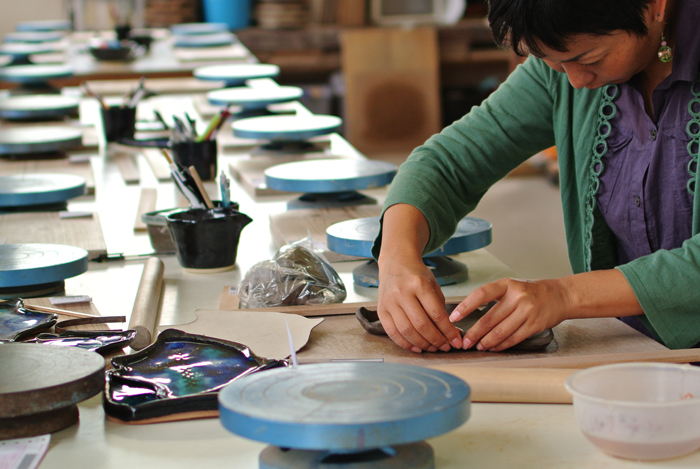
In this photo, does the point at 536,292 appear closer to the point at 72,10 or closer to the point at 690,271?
the point at 690,271

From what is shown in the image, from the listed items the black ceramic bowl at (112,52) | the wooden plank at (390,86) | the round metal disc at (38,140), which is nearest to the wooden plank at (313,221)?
the round metal disc at (38,140)

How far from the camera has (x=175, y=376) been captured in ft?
3.23

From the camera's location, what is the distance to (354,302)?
132cm

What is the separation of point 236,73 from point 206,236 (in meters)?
1.97

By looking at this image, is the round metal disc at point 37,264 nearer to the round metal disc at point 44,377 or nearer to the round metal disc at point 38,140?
the round metal disc at point 44,377

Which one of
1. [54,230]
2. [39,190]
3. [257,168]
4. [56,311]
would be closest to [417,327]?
[56,311]

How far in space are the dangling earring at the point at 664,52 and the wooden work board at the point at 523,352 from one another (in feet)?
1.37

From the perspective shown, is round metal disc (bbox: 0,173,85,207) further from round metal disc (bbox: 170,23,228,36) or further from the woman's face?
round metal disc (bbox: 170,23,228,36)

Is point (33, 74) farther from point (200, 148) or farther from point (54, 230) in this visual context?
point (54, 230)

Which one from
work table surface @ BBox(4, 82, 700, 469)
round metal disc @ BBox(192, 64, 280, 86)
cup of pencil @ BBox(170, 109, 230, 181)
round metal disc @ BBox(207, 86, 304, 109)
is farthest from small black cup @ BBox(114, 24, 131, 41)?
work table surface @ BBox(4, 82, 700, 469)

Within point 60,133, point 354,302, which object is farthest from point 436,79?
point 354,302

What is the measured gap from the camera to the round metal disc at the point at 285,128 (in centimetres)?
248

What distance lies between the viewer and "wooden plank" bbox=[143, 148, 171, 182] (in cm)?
232

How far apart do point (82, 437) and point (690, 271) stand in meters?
0.82
